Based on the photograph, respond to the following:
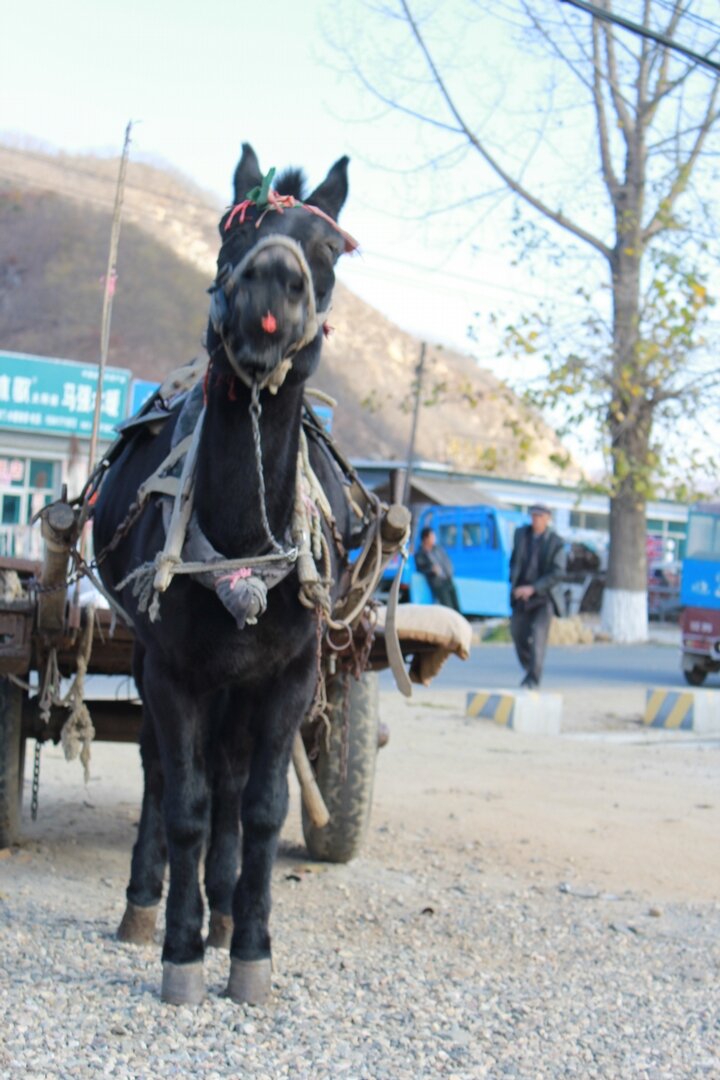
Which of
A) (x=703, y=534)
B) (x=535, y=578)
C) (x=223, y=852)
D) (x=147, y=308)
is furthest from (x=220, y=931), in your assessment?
(x=147, y=308)

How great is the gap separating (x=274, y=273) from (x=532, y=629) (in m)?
10.4

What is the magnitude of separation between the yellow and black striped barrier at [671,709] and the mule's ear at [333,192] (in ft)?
30.2

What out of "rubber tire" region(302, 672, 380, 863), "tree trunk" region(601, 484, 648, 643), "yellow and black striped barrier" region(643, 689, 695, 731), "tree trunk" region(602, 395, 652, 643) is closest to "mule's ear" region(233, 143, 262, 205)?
"rubber tire" region(302, 672, 380, 863)

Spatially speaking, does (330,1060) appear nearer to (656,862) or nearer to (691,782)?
(656,862)

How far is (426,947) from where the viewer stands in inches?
194

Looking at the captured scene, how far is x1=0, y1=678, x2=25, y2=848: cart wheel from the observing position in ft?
19.3

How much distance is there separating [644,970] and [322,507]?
203cm

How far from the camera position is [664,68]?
891 inches

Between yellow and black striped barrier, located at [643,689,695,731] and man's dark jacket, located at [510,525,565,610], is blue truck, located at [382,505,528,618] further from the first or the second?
yellow and black striped barrier, located at [643,689,695,731]

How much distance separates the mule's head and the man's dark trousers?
9.59 m

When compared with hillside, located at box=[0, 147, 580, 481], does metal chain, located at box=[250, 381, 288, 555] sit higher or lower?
lower

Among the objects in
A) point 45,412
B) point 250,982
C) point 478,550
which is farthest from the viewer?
point 45,412

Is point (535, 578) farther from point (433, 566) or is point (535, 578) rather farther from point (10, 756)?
point (10, 756)

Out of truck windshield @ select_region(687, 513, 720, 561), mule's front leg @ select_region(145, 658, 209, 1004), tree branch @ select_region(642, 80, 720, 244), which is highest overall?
tree branch @ select_region(642, 80, 720, 244)
